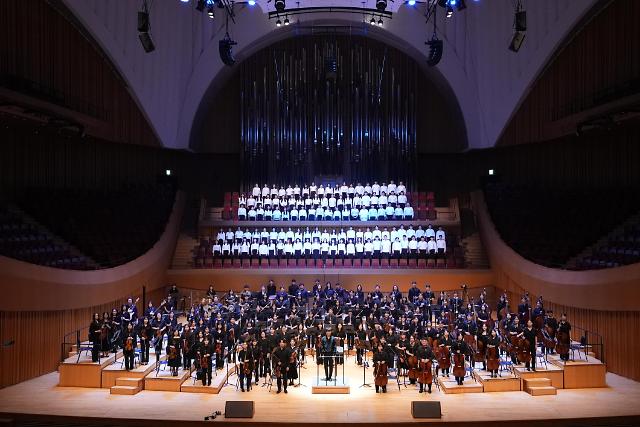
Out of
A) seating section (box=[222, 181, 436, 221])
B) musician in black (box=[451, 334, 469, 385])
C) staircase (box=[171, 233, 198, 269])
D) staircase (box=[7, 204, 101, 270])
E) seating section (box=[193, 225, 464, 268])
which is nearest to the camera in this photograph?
musician in black (box=[451, 334, 469, 385])

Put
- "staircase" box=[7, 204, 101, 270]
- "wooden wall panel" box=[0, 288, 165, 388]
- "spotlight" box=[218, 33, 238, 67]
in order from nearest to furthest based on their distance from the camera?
1. "wooden wall panel" box=[0, 288, 165, 388]
2. "staircase" box=[7, 204, 101, 270]
3. "spotlight" box=[218, 33, 238, 67]

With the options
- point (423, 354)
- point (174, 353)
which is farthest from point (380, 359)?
point (174, 353)

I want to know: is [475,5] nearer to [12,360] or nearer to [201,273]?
[201,273]

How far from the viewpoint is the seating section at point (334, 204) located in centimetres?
1788

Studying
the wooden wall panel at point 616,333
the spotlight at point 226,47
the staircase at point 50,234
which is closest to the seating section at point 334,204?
the spotlight at point 226,47

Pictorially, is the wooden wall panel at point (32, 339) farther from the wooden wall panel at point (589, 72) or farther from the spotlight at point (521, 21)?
the wooden wall panel at point (589, 72)

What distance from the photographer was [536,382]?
10.0 m

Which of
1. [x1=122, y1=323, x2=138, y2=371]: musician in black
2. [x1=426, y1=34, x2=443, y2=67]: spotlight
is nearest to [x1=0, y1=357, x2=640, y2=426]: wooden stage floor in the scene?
[x1=122, y1=323, x2=138, y2=371]: musician in black

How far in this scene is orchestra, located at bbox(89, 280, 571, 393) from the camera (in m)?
10.1

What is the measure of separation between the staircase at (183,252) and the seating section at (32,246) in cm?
434

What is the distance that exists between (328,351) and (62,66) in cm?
916

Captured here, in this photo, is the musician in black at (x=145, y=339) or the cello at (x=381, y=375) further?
the musician in black at (x=145, y=339)

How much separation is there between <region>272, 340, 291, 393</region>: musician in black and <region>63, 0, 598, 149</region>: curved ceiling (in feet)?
30.7

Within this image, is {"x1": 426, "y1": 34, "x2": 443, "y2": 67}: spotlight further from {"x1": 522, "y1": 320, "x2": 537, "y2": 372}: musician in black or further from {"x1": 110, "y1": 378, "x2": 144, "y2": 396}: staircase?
{"x1": 110, "y1": 378, "x2": 144, "y2": 396}: staircase
